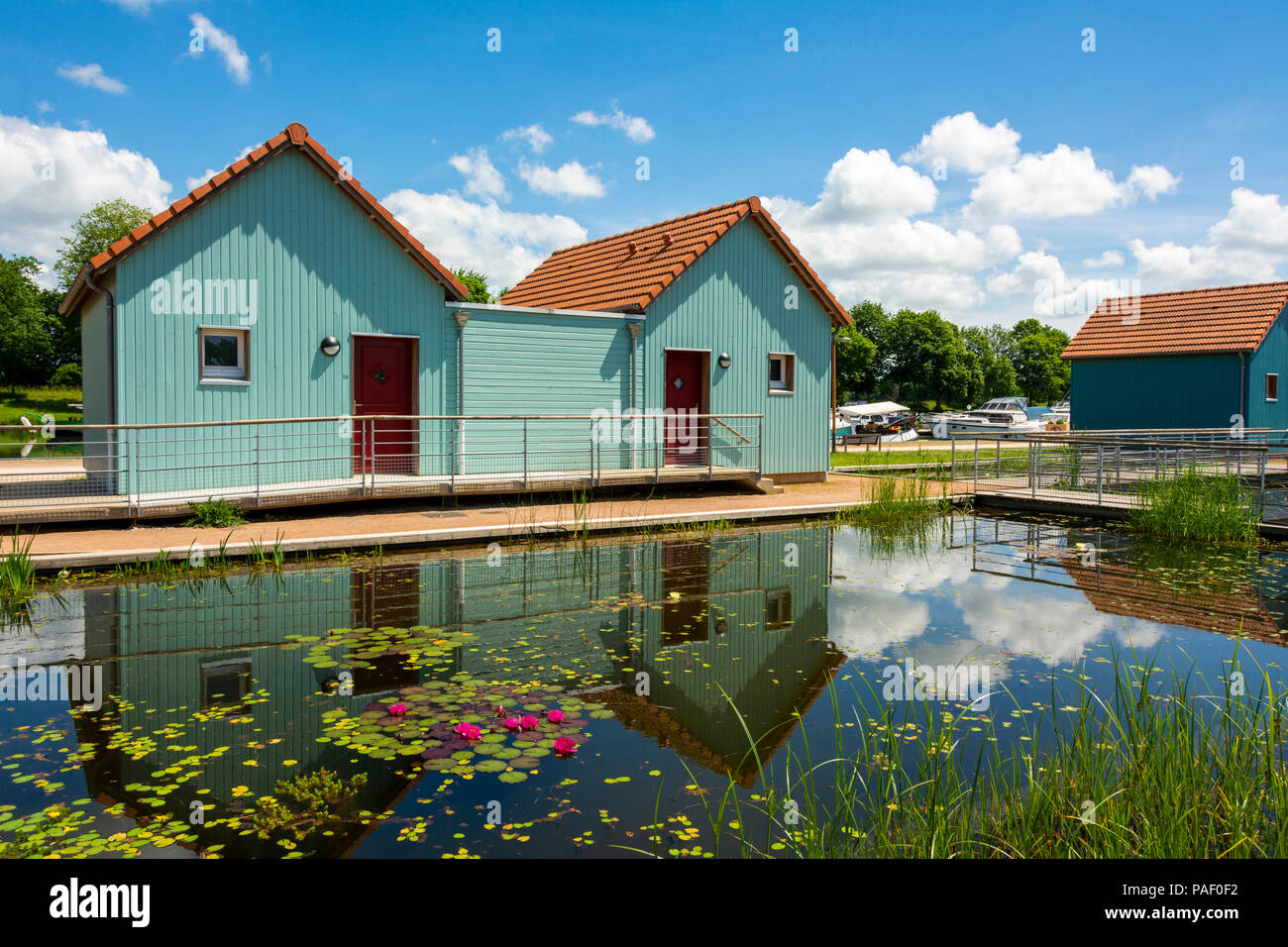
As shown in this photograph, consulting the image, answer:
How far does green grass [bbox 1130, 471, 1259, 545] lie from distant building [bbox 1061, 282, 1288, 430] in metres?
17.6

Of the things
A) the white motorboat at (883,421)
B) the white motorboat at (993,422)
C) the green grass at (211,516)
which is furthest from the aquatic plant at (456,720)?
the white motorboat at (993,422)

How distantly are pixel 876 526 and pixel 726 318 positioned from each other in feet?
20.6

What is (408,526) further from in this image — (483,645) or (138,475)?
(483,645)

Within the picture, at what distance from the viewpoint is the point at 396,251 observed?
15.5 m

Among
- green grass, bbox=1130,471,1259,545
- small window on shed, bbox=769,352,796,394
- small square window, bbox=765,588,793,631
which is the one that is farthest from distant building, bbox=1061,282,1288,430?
small square window, bbox=765,588,793,631

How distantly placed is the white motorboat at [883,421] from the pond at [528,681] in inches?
1188

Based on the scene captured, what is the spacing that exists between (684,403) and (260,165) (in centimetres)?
829

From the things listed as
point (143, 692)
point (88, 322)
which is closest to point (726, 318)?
point (88, 322)

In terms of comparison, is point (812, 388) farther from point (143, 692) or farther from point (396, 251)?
point (143, 692)

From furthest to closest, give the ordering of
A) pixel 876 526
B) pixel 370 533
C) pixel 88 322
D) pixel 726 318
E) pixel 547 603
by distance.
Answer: pixel 726 318, pixel 88 322, pixel 876 526, pixel 370 533, pixel 547 603

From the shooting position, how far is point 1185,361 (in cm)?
3009

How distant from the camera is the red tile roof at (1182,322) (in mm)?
29297

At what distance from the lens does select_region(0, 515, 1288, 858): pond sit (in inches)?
176
